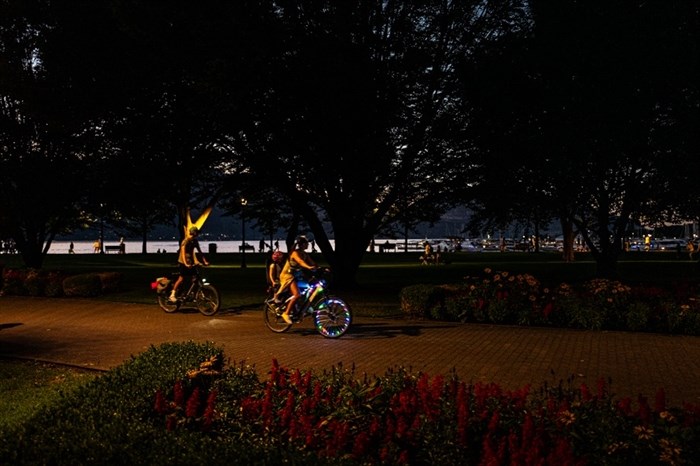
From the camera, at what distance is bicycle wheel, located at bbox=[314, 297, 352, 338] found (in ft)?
43.6

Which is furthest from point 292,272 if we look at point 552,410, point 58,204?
point 58,204

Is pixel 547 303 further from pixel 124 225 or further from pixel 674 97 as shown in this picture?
pixel 124 225

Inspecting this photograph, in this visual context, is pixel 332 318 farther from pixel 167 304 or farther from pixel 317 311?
pixel 167 304

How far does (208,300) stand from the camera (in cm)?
1711

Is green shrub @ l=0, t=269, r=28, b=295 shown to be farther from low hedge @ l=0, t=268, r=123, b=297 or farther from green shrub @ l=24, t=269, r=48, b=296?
green shrub @ l=24, t=269, r=48, b=296

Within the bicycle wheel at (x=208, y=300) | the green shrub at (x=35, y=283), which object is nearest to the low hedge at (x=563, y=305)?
the bicycle wheel at (x=208, y=300)

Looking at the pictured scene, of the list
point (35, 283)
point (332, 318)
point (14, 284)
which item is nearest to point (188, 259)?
point (332, 318)

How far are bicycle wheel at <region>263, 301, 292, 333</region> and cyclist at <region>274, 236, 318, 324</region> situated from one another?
220 mm

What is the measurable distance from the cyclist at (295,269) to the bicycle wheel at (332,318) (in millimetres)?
598

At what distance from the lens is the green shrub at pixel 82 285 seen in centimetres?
2234

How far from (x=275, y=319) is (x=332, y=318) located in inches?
56.8

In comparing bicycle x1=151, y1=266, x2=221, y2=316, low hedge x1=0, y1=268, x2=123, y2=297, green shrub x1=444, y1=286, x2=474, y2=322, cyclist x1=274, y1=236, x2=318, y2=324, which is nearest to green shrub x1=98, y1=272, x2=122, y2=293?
low hedge x1=0, y1=268, x2=123, y2=297

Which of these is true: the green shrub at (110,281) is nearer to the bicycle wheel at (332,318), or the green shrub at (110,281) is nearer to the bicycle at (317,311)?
the bicycle at (317,311)

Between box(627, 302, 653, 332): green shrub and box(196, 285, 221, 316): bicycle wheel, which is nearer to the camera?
box(627, 302, 653, 332): green shrub
